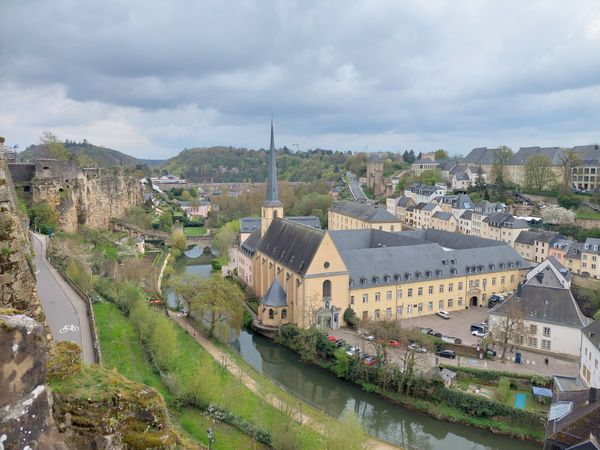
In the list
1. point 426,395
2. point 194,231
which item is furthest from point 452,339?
point 194,231

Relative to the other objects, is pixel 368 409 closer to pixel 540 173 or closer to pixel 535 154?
pixel 540 173

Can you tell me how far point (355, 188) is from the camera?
103 metres

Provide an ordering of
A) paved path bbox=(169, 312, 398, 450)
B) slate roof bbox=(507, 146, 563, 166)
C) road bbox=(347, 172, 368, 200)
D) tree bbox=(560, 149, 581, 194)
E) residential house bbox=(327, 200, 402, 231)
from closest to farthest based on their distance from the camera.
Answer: paved path bbox=(169, 312, 398, 450)
residential house bbox=(327, 200, 402, 231)
tree bbox=(560, 149, 581, 194)
slate roof bbox=(507, 146, 563, 166)
road bbox=(347, 172, 368, 200)

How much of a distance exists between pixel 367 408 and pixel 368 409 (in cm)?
10

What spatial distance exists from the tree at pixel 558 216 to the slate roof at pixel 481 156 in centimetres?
2889

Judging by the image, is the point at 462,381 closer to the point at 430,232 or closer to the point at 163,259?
the point at 430,232

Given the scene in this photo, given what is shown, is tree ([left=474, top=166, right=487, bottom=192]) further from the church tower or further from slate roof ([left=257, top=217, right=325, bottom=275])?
slate roof ([left=257, top=217, right=325, bottom=275])

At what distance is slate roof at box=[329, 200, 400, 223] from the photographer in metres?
60.4

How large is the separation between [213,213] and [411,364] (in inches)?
2584

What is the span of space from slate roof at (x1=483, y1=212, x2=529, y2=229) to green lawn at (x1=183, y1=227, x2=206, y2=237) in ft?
141

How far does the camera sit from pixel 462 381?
82.7 ft

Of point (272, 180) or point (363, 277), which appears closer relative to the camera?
point (363, 277)

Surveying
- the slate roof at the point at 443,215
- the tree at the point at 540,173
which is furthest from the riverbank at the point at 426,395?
the tree at the point at 540,173

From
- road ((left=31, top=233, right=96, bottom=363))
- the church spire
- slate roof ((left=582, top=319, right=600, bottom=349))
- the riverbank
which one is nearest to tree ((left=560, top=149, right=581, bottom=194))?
the church spire
